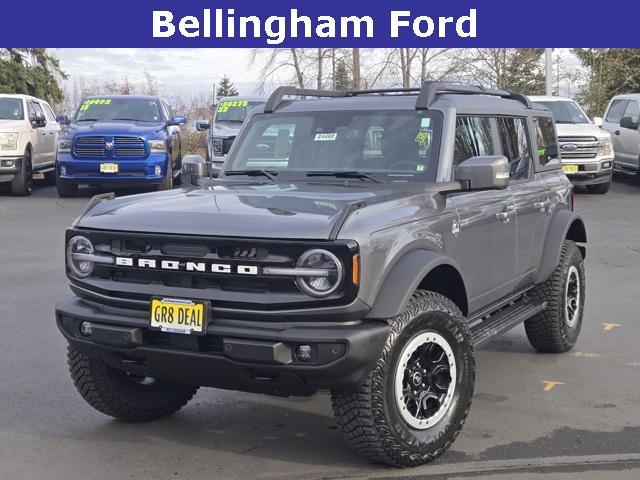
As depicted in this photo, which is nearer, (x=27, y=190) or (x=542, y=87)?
(x=27, y=190)

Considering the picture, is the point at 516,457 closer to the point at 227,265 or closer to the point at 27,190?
the point at 227,265

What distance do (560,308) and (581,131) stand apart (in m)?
12.7

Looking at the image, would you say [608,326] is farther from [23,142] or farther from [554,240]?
[23,142]

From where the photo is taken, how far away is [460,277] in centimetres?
486

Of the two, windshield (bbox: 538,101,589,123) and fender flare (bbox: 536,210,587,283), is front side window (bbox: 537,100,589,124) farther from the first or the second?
fender flare (bbox: 536,210,587,283)

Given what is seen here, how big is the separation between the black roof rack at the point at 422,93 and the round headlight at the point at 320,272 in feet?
5.83

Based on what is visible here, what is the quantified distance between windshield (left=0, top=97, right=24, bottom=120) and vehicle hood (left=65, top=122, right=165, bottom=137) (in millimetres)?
1825

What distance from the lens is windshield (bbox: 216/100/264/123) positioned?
18.6 metres

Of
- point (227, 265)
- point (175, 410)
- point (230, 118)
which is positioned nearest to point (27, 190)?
point (230, 118)

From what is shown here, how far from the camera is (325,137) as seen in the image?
5.52m

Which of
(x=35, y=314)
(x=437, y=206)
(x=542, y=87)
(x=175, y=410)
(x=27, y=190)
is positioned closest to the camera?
(x=437, y=206)

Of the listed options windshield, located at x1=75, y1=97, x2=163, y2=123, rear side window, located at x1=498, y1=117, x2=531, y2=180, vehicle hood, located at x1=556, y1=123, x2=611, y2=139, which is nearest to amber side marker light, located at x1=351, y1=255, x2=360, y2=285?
rear side window, located at x1=498, y1=117, x2=531, y2=180

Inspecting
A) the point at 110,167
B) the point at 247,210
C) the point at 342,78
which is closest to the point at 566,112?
the point at 342,78

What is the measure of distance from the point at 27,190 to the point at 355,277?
15.4 m
